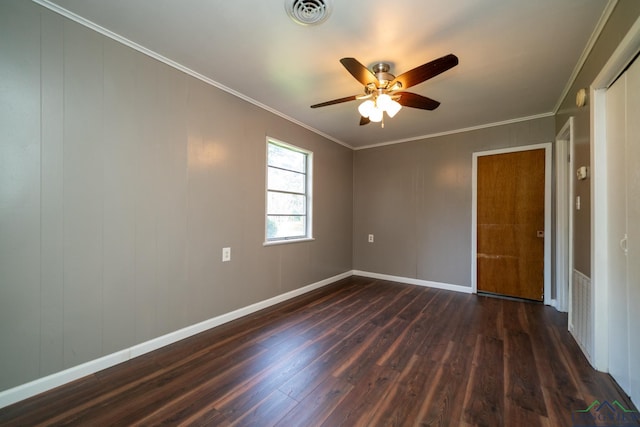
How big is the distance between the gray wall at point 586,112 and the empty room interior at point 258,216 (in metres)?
0.02

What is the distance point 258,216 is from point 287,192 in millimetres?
688

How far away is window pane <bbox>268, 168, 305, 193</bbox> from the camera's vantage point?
3.48m

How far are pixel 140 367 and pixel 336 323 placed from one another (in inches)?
69.9

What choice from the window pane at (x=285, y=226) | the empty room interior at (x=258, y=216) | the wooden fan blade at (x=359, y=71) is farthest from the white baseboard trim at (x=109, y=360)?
the wooden fan blade at (x=359, y=71)

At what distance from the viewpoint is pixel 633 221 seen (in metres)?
1.60

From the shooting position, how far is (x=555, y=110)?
3258 mm

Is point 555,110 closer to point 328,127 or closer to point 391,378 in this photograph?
point 328,127

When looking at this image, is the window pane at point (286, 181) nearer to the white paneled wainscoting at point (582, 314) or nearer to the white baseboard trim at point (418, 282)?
the white baseboard trim at point (418, 282)

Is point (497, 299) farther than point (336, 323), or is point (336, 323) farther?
point (497, 299)

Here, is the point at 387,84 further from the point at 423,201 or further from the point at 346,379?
the point at 423,201

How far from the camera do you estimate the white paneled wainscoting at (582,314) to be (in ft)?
6.88

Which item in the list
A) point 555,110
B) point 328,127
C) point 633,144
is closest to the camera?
point 633,144

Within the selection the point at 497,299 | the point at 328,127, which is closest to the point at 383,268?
the point at 497,299

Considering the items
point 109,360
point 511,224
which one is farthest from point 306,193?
point 511,224
